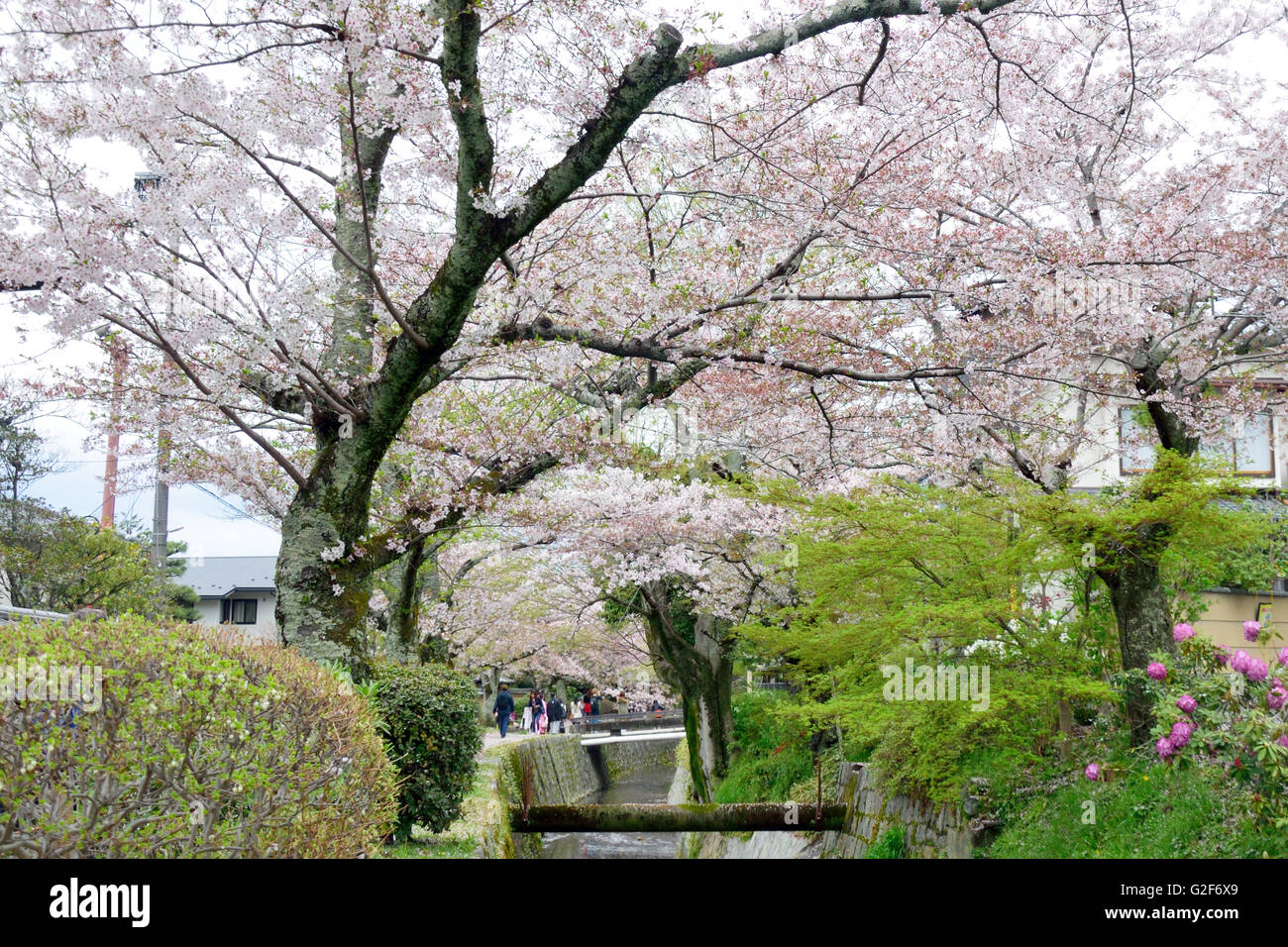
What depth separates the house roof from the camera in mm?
38625

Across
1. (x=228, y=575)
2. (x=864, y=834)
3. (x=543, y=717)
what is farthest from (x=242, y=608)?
(x=864, y=834)

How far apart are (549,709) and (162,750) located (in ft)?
95.2

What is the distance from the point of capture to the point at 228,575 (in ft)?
132

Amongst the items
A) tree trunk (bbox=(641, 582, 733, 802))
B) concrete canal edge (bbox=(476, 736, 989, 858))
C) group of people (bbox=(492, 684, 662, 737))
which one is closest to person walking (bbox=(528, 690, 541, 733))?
group of people (bbox=(492, 684, 662, 737))

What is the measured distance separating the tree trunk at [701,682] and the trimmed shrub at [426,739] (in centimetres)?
815

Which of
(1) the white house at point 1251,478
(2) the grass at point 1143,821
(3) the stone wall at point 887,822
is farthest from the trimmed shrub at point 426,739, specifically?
(1) the white house at point 1251,478

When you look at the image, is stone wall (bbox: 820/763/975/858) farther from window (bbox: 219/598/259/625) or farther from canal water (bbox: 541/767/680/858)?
window (bbox: 219/598/259/625)

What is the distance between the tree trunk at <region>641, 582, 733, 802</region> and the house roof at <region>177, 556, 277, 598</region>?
1007 inches

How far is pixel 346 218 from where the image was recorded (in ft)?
27.9

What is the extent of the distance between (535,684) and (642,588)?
2702 cm

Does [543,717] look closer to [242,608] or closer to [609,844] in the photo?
[609,844]

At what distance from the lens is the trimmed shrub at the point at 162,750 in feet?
11.0
